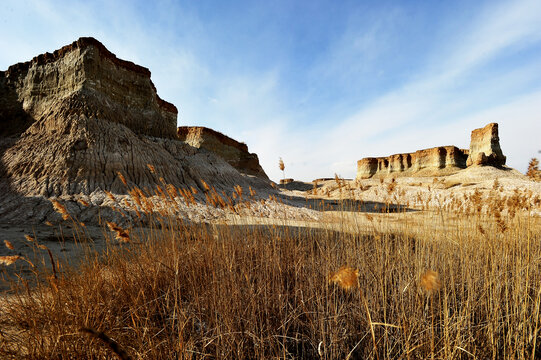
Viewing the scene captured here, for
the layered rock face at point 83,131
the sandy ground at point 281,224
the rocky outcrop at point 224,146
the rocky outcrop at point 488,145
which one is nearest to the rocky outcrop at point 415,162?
the rocky outcrop at point 488,145

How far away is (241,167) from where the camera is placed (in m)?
36.0

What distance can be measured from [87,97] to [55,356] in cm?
1710

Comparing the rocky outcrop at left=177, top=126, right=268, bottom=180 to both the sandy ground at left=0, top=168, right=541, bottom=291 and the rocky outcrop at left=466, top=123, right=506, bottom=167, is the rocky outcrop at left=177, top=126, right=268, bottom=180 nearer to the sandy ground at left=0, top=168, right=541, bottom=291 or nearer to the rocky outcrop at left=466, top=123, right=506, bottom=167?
the sandy ground at left=0, top=168, right=541, bottom=291

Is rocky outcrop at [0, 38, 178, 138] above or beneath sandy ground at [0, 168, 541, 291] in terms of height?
above

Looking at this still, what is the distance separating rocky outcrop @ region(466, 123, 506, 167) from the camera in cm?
3975

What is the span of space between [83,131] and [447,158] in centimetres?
5715

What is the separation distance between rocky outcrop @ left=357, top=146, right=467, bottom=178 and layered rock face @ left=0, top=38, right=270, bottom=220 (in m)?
47.3

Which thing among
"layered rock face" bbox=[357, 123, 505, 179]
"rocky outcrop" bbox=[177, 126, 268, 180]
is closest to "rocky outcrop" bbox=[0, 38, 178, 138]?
"rocky outcrop" bbox=[177, 126, 268, 180]

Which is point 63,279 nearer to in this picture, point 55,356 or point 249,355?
point 55,356

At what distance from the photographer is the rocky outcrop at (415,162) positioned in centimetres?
4516

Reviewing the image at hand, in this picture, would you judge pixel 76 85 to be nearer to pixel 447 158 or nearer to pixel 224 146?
pixel 224 146

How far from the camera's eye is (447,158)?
45.2 m

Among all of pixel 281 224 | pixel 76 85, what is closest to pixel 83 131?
pixel 76 85

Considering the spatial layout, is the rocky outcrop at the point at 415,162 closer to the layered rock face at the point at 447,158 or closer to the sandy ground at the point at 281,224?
the layered rock face at the point at 447,158
